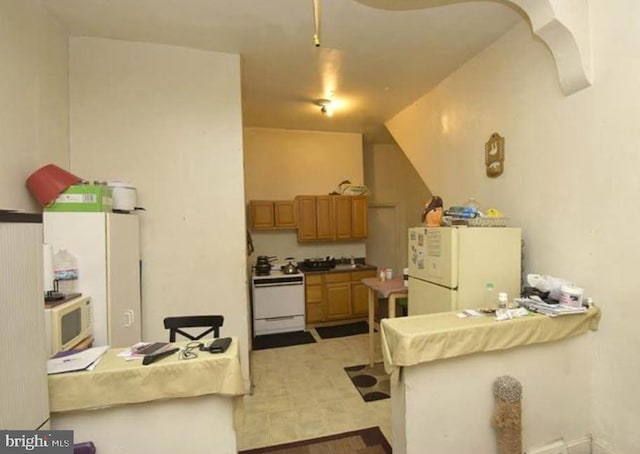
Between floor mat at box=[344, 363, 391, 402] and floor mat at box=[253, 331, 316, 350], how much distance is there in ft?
3.38

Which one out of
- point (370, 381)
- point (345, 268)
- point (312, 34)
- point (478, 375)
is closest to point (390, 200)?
point (345, 268)

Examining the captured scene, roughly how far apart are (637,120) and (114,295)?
3.41 m

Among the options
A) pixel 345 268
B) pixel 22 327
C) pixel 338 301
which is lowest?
pixel 338 301

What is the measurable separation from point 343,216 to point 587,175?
342 centimetres

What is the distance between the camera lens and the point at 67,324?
166cm

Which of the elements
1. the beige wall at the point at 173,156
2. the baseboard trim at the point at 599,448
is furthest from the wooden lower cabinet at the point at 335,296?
the baseboard trim at the point at 599,448

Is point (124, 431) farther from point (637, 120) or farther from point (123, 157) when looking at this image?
point (637, 120)

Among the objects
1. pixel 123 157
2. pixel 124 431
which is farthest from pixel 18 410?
pixel 123 157

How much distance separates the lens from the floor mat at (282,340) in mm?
4035

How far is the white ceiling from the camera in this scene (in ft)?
7.17

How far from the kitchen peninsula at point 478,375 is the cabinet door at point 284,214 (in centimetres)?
334

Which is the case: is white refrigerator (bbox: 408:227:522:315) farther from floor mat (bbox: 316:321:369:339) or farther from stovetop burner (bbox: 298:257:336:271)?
stovetop burner (bbox: 298:257:336:271)

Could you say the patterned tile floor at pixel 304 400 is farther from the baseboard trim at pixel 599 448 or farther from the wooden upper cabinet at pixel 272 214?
the wooden upper cabinet at pixel 272 214

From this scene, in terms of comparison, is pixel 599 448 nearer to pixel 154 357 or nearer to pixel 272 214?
pixel 154 357
